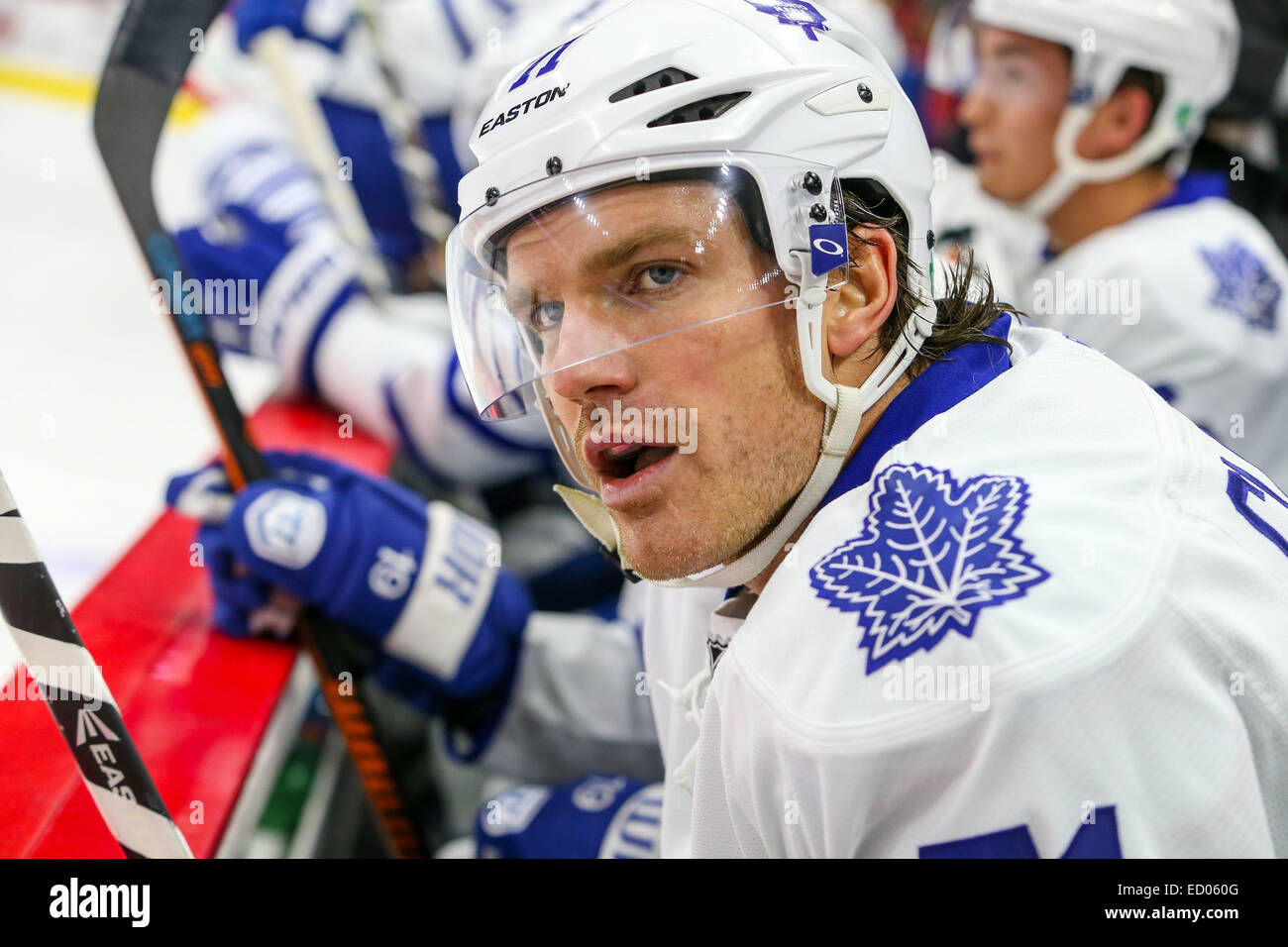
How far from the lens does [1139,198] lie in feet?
7.96

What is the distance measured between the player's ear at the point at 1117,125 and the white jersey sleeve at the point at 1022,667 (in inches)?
64.6

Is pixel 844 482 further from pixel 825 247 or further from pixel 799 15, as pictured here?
pixel 799 15

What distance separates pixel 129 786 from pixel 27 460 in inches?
21.7

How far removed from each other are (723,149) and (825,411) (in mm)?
260

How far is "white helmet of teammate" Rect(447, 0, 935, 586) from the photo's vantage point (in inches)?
40.5

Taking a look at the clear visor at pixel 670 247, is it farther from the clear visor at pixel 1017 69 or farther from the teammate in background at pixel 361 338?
the clear visor at pixel 1017 69

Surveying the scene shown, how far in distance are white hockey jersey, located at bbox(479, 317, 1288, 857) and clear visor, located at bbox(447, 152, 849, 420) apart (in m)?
0.20

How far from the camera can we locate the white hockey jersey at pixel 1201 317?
2113 mm

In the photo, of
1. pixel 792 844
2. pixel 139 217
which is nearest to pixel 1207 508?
pixel 792 844

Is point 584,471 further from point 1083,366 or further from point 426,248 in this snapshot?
point 426,248

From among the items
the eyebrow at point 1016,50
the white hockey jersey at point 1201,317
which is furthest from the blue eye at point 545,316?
the eyebrow at point 1016,50

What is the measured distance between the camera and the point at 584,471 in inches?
46.0

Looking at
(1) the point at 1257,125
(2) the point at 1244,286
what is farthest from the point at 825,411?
(1) the point at 1257,125

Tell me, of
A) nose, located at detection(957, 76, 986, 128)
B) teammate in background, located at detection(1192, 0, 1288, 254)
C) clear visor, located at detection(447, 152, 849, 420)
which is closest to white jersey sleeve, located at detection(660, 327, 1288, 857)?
clear visor, located at detection(447, 152, 849, 420)
